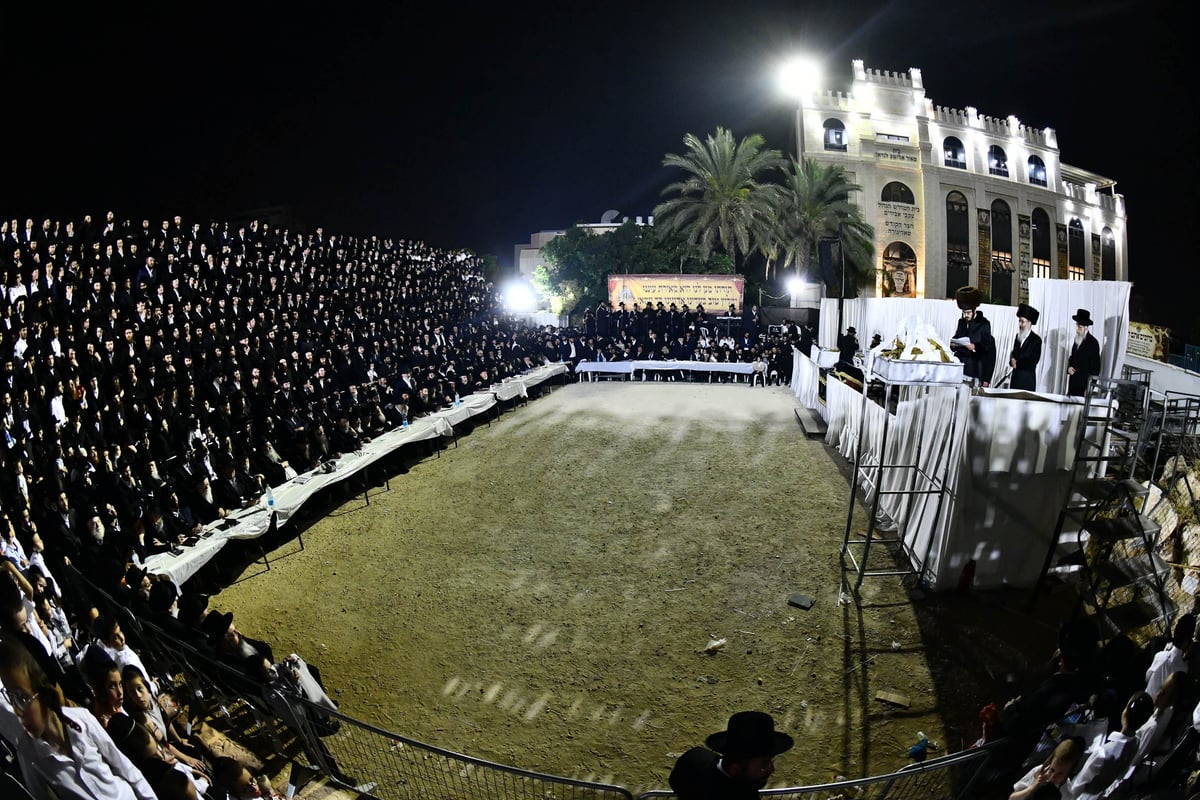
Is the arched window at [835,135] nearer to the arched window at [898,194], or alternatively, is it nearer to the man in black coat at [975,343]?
the arched window at [898,194]

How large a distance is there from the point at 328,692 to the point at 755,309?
27475 mm

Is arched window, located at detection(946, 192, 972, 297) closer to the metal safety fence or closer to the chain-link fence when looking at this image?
the chain-link fence

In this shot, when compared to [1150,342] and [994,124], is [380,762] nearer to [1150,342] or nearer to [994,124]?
[1150,342]

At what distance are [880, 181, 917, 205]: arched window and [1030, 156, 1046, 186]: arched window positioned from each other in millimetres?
12504

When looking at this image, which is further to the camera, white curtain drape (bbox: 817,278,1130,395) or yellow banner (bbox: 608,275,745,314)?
yellow banner (bbox: 608,275,745,314)

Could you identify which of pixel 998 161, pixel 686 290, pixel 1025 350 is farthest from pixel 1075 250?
pixel 1025 350

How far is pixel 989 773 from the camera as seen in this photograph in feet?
14.2

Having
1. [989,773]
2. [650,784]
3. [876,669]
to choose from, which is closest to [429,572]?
[650,784]

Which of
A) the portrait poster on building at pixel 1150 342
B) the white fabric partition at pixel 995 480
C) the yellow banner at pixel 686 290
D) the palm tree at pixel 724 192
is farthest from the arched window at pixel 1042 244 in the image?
the white fabric partition at pixel 995 480

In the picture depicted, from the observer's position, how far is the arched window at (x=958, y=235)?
44.6m

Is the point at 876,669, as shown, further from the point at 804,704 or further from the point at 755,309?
the point at 755,309

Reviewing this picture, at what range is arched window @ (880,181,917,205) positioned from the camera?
142ft

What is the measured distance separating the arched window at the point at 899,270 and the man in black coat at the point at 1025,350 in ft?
123

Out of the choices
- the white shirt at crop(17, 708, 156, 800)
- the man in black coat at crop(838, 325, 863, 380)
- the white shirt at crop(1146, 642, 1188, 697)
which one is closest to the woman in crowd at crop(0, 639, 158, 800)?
the white shirt at crop(17, 708, 156, 800)
